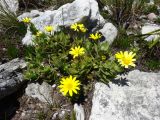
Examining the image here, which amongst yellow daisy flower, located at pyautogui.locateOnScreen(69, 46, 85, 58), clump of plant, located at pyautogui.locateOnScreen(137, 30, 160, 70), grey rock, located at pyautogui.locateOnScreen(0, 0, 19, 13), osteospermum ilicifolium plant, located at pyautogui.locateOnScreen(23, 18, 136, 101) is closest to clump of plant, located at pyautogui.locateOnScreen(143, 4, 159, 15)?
clump of plant, located at pyautogui.locateOnScreen(137, 30, 160, 70)

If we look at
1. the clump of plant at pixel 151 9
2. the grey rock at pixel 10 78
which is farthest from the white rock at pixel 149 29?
the grey rock at pixel 10 78

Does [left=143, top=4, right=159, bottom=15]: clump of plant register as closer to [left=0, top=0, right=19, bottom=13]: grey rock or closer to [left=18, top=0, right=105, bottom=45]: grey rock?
[left=18, top=0, right=105, bottom=45]: grey rock

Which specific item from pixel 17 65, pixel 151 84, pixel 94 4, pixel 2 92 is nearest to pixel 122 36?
pixel 94 4

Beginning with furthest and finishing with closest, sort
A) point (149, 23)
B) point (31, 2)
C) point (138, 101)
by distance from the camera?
1. point (31, 2)
2. point (149, 23)
3. point (138, 101)

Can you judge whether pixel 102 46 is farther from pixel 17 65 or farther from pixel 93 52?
pixel 17 65

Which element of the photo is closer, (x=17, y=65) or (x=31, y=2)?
(x=17, y=65)

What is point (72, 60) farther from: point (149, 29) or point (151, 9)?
point (151, 9)

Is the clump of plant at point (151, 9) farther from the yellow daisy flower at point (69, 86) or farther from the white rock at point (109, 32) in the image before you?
the yellow daisy flower at point (69, 86)

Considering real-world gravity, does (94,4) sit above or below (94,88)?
above
